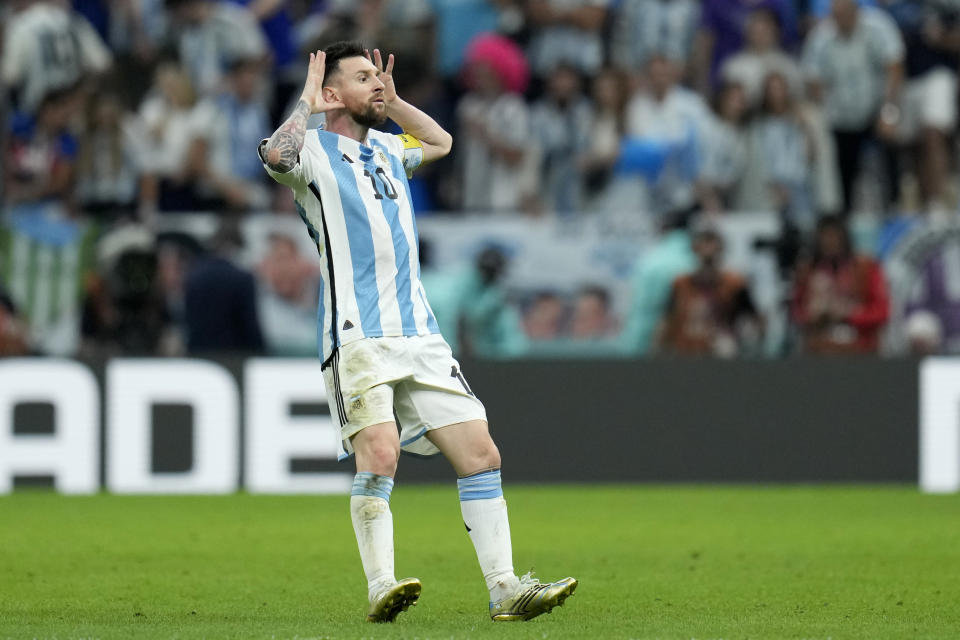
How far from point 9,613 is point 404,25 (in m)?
10.1

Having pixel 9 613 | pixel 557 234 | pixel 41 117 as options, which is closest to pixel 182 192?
pixel 41 117

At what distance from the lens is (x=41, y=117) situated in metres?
14.7

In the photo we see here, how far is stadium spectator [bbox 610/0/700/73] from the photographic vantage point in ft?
51.1

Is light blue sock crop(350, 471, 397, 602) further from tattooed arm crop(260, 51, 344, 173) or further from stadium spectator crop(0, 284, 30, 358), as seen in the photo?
stadium spectator crop(0, 284, 30, 358)

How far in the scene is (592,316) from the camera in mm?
13711

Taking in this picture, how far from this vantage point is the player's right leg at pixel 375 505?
614 cm

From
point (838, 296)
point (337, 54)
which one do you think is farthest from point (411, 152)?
point (838, 296)

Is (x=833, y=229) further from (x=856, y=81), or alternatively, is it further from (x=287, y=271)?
(x=287, y=271)

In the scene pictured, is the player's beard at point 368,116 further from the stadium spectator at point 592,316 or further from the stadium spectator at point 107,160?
the stadium spectator at point 107,160

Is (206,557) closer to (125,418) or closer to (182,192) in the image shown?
(125,418)

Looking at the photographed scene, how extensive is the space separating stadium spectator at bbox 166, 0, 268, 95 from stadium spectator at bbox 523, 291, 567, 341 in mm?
3793

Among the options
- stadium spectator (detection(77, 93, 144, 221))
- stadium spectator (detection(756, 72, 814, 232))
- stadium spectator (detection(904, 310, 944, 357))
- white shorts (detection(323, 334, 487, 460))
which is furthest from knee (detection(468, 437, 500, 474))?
stadium spectator (detection(756, 72, 814, 232))

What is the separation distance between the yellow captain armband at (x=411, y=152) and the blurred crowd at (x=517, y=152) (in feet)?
21.2

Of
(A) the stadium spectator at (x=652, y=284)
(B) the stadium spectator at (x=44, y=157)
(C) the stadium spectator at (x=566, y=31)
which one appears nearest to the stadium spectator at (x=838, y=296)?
(A) the stadium spectator at (x=652, y=284)
